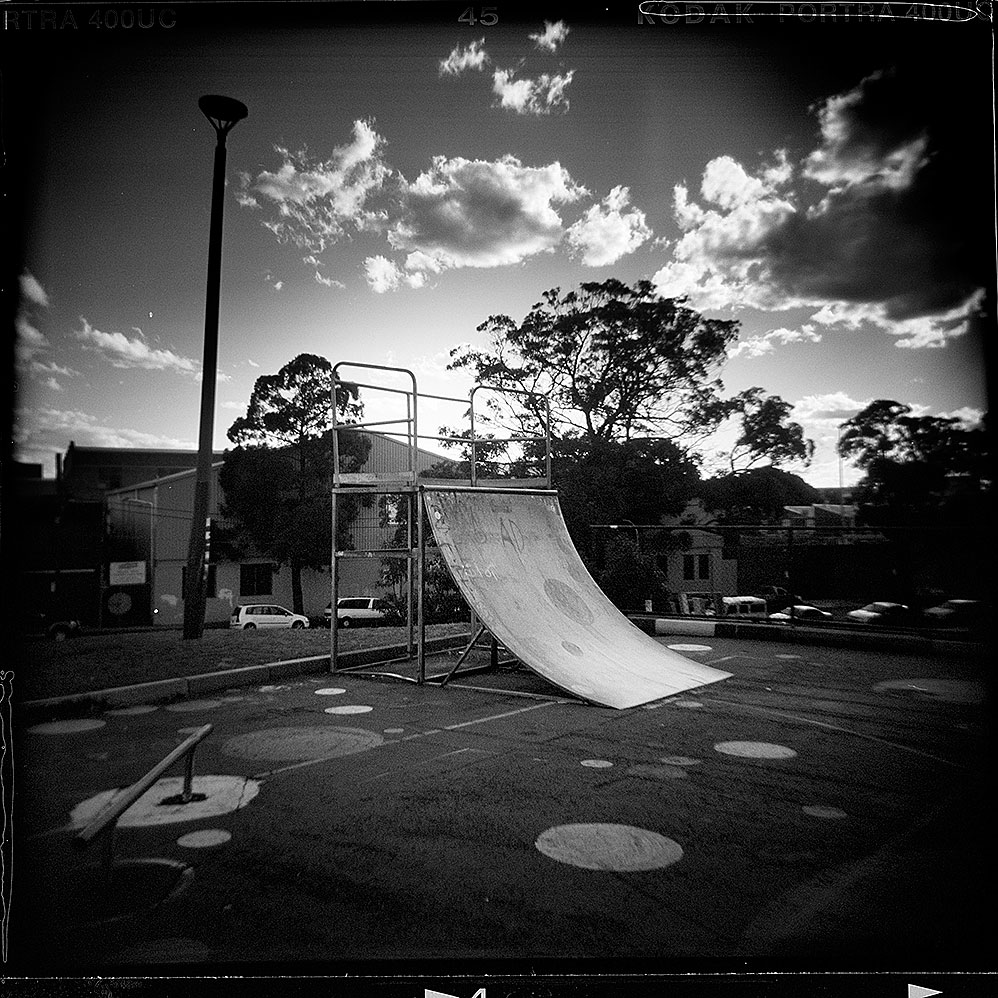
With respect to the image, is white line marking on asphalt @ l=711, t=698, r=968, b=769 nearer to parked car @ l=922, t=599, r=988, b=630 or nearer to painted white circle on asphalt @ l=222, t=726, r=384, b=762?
painted white circle on asphalt @ l=222, t=726, r=384, b=762

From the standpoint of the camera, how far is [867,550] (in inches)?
322

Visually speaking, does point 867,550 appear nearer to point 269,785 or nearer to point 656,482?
point 656,482

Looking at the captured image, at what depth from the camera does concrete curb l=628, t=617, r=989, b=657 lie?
645 cm

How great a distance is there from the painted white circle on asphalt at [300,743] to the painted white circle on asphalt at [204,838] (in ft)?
2.75

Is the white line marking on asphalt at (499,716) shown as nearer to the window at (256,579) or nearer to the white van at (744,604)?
the white van at (744,604)

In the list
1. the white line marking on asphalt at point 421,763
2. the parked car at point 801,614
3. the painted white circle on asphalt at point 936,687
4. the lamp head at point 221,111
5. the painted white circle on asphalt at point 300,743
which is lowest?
the painted white circle on asphalt at point 300,743

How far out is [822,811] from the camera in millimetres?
2830

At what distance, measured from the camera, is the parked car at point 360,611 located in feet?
37.5

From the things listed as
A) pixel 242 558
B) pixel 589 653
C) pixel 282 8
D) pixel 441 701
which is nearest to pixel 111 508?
pixel 441 701

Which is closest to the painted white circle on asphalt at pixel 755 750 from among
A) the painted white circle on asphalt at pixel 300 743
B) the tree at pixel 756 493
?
the painted white circle on asphalt at pixel 300 743

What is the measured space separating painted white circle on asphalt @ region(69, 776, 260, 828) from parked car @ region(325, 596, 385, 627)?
26.7ft

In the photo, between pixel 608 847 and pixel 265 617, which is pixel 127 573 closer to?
pixel 265 617

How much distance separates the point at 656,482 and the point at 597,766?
754 cm

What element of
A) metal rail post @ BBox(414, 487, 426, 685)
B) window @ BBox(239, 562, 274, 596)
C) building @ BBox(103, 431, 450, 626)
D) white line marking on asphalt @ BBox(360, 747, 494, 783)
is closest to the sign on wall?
building @ BBox(103, 431, 450, 626)
